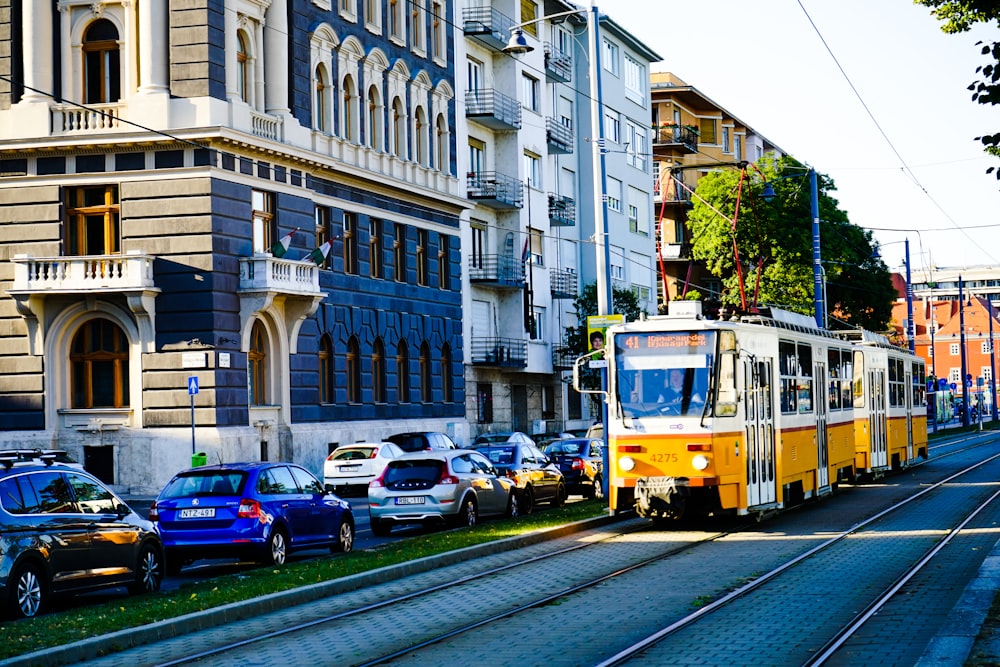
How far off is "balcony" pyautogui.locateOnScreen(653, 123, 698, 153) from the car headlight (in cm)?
6354

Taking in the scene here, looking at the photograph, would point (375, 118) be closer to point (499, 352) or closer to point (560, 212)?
point (499, 352)

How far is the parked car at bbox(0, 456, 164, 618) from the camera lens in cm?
1499

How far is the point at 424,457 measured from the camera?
85.3 feet

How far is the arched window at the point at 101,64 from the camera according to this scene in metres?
38.1

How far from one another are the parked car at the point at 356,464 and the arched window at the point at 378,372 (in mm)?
8684

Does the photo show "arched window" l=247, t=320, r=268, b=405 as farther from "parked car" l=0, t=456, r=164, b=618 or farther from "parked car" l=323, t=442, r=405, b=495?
"parked car" l=0, t=456, r=164, b=618

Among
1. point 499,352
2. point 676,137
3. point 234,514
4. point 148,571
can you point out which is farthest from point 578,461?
point 676,137

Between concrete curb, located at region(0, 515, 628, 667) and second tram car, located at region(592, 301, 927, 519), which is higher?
second tram car, located at region(592, 301, 927, 519)

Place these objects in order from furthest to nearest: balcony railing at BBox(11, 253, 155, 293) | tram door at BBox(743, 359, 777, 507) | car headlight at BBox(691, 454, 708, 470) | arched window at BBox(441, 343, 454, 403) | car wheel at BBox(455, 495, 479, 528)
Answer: arched window at BBox(441, 343, 454, 403)
balcony railing at BBox(11, 253, 155, 293)
car wheel at BBox(455, 495, 479, 528)
tram door at BBox(743, 359, 777, 507)
car headlight at BBox(691, 454, 708, 470)

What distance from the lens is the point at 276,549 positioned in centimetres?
2052

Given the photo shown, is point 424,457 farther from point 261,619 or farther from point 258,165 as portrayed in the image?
point 258,165

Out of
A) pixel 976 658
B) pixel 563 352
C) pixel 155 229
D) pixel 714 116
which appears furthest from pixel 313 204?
pixel 714 116

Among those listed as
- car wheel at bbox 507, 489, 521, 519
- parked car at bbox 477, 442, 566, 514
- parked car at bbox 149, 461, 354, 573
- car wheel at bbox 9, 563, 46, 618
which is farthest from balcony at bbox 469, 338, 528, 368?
car wheel at bbox 9, 563, 46, 618

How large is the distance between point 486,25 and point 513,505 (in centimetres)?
3248
